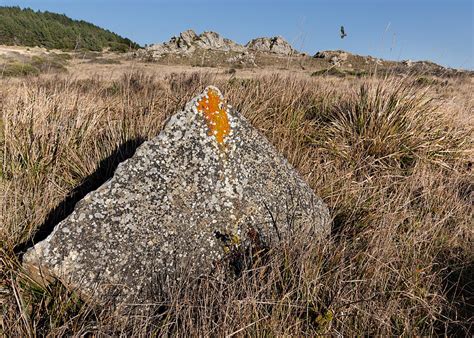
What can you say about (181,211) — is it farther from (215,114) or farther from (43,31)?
(43,31)

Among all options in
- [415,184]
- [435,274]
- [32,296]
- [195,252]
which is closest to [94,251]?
[32,296]

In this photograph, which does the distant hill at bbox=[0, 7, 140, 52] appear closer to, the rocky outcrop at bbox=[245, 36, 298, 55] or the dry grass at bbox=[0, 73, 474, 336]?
the rocky outcrop at bbox=[245, 36, 298, 55]

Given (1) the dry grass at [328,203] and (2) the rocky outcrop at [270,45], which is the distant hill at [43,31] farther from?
(1) the dry grass at [328,203]

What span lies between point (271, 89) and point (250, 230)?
2.72m

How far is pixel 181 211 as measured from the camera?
6.86 ft

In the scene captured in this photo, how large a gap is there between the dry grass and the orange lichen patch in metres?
0.84

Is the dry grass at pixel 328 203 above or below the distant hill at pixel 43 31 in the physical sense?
below

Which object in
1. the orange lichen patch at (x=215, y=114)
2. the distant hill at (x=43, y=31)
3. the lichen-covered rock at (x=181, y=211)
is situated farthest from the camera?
the distant hill at (x=43, y=31)

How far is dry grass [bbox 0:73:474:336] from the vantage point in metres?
1.60

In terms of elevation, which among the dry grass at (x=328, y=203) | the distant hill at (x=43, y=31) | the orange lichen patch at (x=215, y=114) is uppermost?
the distant hill at (x=43, y=31)

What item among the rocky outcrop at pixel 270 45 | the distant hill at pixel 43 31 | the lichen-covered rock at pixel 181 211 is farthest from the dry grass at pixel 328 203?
the rocky outcrop at pixel 270 45

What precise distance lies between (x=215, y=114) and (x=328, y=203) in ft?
3.69

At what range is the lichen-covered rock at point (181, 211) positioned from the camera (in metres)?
1.85

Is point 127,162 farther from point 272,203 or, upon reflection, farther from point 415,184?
point 415,184
